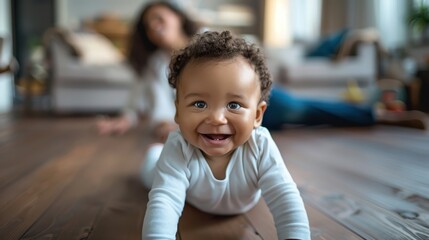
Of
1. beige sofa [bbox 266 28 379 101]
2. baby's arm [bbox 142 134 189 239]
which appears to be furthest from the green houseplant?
baby's arm [bbox 142 134 189 239]

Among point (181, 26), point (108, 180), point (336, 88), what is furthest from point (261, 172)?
point (336, 88)

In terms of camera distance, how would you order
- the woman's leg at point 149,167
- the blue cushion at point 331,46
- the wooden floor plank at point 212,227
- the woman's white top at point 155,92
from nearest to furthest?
the wooden floor plank at point 212,227, the woman's leg at point 149,167, the woman's white top at point 155,92, the blue cushion at point 331,46

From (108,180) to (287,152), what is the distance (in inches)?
25.9

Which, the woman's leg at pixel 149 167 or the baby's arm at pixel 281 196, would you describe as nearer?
the baby's arm at pixel 281 196

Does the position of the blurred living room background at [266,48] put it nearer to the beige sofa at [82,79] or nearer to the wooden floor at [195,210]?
the beige sofa at [82,79]

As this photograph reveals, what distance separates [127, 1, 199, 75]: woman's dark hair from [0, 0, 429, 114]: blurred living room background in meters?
0.22

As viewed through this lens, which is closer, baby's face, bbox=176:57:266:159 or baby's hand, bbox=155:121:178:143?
baby's face, bbox=176:57:266:159

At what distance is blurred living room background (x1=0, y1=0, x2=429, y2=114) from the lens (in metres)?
2.91

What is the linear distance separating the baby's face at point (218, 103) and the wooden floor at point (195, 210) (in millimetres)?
168

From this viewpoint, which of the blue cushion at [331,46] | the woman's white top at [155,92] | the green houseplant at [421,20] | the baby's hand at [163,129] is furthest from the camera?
the green houseplant at [421,20]

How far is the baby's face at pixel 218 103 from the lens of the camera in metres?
0.51

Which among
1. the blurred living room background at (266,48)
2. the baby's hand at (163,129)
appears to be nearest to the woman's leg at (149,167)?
the baby's hand at (163,129)

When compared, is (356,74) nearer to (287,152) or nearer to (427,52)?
(427,52)

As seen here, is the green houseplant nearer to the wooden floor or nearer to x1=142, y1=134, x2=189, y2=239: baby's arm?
the wooden floor
